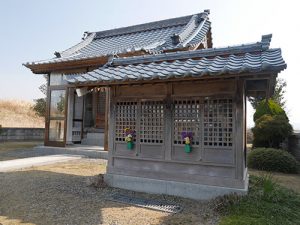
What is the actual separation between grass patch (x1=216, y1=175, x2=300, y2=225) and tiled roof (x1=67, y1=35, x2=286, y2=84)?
252 cm

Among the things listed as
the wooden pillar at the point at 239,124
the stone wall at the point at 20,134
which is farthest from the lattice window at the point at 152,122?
the stone wall at the point at 20,134

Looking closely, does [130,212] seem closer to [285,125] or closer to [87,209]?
[87,209]

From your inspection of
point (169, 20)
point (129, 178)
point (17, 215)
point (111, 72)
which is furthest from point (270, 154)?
point (169, 20)

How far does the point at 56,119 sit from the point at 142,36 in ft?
24.2

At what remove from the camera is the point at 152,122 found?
6367 mm

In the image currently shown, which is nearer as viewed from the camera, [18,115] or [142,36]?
[142,36]

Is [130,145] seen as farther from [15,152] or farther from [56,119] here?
[15,152]

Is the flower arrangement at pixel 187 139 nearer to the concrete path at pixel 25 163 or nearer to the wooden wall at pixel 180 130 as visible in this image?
the wooden wall at pixel 180 130

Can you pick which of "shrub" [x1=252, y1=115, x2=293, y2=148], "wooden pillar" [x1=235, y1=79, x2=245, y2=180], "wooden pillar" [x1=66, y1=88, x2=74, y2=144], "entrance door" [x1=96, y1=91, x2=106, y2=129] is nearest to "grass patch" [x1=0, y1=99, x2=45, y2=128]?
"entrance door" [x1=96, y1=91, x2=106, y2=129]

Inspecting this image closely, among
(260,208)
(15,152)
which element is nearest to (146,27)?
(15,152)

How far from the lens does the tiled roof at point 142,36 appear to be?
14.1 metres

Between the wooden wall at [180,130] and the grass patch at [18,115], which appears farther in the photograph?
the grass patch at [18,115]

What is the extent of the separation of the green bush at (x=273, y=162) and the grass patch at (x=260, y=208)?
4.45 metres

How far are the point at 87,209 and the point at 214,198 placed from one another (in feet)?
8.60
